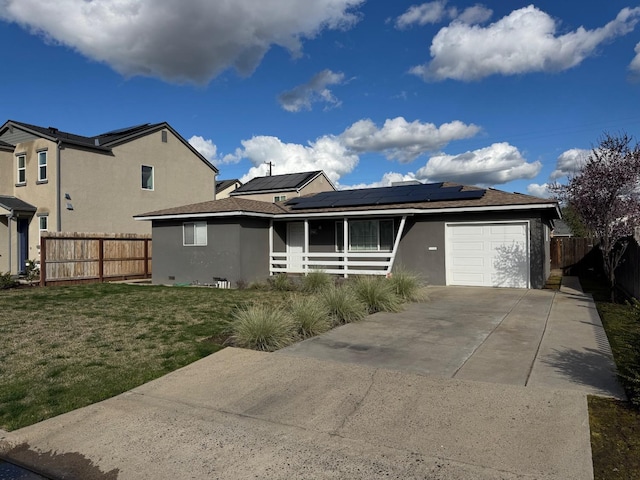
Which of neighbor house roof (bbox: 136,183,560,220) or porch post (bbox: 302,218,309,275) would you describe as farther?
porch post (bbox: 302,218,309,275)

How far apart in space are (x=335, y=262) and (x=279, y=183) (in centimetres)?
2293

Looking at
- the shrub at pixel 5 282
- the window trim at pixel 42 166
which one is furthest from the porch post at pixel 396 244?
the window trim at pixel 42 166

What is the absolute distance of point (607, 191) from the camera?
11.6 metres

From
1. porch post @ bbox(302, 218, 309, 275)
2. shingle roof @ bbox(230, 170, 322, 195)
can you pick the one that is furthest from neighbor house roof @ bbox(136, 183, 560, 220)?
shingle roof @ bbox(230, 170, 322, 195)

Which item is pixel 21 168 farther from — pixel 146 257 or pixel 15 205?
pixel 146 257

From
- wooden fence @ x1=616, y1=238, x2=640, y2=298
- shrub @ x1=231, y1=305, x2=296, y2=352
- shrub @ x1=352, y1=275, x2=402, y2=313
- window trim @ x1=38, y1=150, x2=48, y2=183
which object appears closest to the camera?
shrub @ x1=231, y1=305, x2=296, y2=352

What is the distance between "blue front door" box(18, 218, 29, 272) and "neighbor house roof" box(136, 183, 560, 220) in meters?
6.91

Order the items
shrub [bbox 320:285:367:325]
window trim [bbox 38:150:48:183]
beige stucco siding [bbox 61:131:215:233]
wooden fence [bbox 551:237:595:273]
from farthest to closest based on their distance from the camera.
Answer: wooden fence [bbox 551:237:595:273] → beige stucco siding [bbox 61:131:215:233] → window trim [bbox 38:150:48:183] → shrub [bbox 320:285:367:325]

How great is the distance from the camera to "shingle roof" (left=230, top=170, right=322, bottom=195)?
37.1 metres

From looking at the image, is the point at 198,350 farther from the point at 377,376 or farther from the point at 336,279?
the point at 336,279

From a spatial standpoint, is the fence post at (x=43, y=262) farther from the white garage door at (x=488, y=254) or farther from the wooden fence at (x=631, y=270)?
the wooden fence at (x=631, y=270)

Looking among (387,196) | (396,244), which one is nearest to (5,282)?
(396,244)

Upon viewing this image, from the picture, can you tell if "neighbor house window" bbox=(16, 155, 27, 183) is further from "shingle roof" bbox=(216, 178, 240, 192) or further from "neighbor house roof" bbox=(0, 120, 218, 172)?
"shingle roof" bbox=(216, 178, 240, 192)

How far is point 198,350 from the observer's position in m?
7.12
